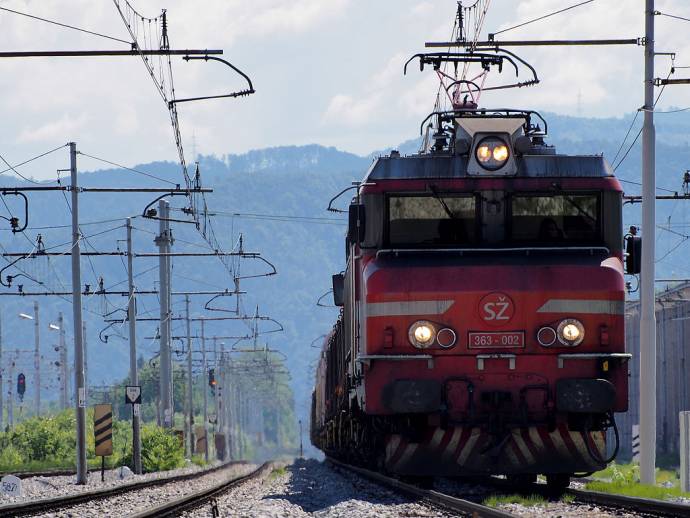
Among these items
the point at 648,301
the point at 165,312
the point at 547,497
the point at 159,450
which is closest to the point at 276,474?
the point at 165,312

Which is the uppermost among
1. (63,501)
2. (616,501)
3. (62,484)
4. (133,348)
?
(616,501)

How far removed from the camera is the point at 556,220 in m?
17.9

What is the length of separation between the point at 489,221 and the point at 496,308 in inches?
51.0

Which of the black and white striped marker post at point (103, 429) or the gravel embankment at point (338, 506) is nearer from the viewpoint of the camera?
the gravel embankment at point (338, 506)

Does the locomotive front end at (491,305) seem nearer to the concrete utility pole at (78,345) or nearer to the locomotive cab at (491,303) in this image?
the locomotive cab at (491,303)

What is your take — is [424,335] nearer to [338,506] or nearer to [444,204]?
[444,204]

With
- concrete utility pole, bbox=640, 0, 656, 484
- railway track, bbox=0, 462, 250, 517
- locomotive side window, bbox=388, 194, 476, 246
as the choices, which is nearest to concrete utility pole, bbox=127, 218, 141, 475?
railway track, bbox=0, 462, 250, 517

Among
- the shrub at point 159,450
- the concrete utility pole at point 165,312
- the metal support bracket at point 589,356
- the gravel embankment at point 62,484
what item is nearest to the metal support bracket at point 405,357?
the metal support bracket at point 589,356

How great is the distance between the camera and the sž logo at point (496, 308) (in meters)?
17.0

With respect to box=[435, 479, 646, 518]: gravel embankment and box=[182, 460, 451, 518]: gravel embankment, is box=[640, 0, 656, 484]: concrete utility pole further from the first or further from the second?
box=[435, 479, 646, 518]: gravel embankment

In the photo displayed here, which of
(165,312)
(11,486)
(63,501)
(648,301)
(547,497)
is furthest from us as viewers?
(165,312)

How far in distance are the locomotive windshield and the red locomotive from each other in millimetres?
18

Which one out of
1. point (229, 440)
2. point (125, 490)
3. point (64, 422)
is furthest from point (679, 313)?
point (229, 440)

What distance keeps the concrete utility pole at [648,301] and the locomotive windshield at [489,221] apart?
7.04 metres
